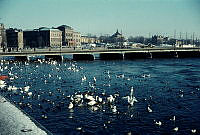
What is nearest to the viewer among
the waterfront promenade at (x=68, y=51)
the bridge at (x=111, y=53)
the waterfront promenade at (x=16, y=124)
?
the waterfront promenade at (x=16, y=124)

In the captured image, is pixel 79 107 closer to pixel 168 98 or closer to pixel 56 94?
pixel 56 94

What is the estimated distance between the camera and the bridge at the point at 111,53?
10431 cm

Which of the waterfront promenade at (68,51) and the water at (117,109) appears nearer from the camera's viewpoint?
the water at (117,109)

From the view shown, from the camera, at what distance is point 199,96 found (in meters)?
42.9

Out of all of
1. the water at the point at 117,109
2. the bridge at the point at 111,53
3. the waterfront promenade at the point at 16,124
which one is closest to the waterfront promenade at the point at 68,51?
the bridge at the point at 111,53

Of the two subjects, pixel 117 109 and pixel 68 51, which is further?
pixel 68 51

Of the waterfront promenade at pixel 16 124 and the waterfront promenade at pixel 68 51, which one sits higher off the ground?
the waterfront promenade at pixel 68 51

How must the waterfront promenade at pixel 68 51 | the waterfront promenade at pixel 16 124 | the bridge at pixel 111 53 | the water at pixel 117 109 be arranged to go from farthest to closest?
the bridge at pixel 111 53 → the waterfront promenade at pixel 68 51 → the water at pixel 117 109 → the waterfront promenade at pixel 16 124

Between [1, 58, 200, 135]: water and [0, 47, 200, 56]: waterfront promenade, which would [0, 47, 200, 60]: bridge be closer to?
[0, 47, 200, 56]: waterfront promenade

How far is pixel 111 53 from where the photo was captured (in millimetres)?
119375

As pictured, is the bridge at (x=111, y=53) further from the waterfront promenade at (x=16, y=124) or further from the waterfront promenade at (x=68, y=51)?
the waterfront promenade at (x=16, y=124)

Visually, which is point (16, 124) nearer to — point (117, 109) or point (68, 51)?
point (117, 109)

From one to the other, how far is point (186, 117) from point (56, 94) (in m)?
19.8

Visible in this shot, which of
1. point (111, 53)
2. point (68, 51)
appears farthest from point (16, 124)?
point (111, 53)
